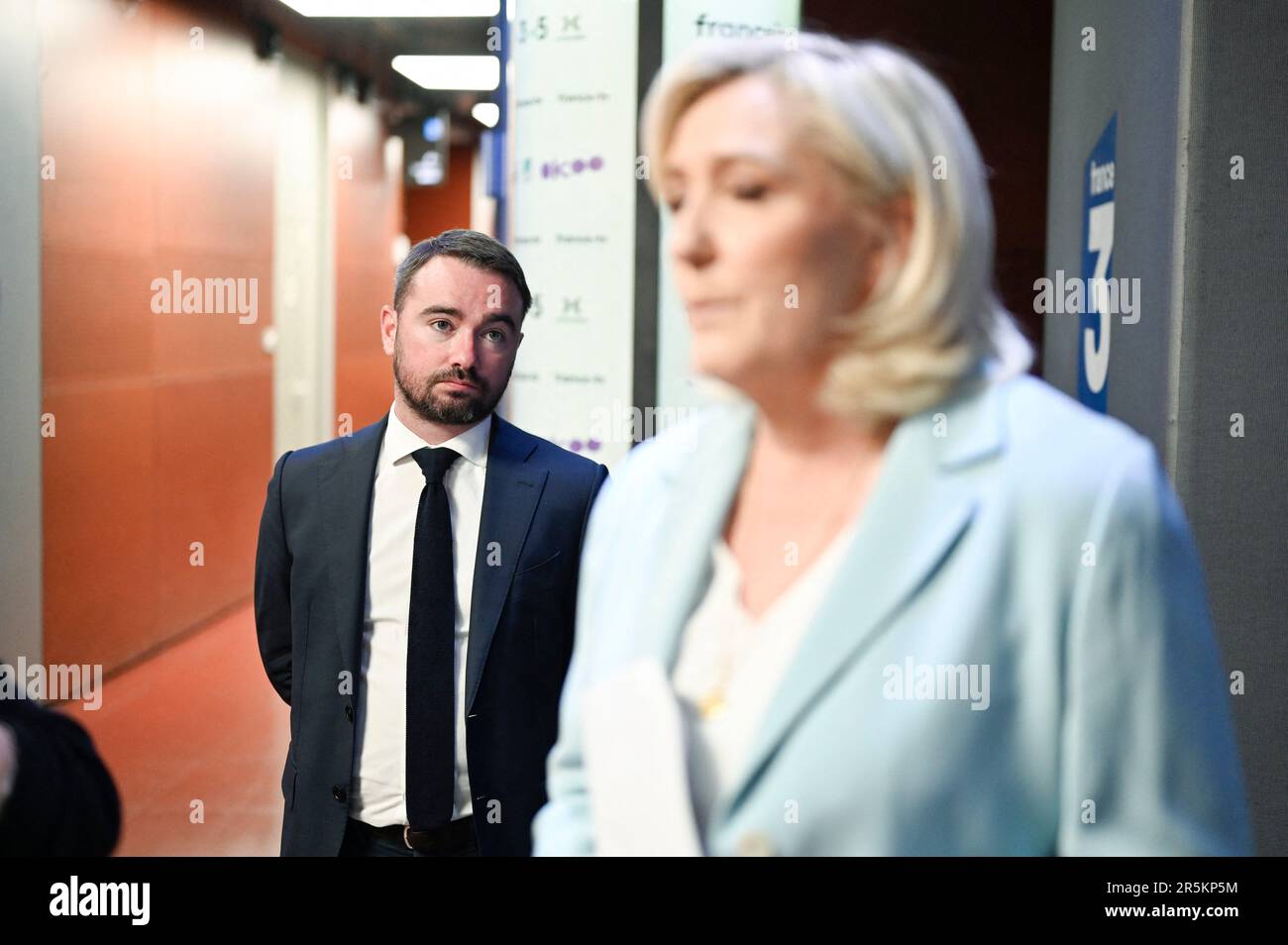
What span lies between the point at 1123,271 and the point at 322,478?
4.67ft

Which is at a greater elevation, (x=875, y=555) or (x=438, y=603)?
(x=875, y=555)

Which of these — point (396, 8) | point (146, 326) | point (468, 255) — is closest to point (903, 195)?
point (468, 255)

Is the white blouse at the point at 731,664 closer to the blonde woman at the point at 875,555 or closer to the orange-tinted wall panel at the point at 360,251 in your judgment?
the blonde woman at the point at 875,555

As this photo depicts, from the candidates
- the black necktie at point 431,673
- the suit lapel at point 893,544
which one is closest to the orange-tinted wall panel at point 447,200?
the black necktie at point 431,673

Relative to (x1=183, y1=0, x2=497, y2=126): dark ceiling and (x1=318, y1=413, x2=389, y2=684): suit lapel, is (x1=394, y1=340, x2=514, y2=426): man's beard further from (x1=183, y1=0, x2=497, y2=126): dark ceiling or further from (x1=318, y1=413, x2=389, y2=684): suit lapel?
(x1=183, y1=0, x2=497, y2=126): dark ceiling

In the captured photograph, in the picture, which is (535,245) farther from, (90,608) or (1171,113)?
(90,608)

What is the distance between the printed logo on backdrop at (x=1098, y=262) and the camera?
92.8 inches

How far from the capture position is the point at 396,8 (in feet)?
19.2

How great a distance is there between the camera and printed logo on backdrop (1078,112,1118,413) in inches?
92.8

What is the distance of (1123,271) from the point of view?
2213 millimetres

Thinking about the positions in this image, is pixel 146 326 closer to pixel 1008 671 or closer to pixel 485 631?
pixel 485 631

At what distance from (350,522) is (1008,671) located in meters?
1.02

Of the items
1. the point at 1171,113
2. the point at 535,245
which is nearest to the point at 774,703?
the point at 1171,113

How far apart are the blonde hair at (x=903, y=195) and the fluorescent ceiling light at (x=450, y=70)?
670cm
